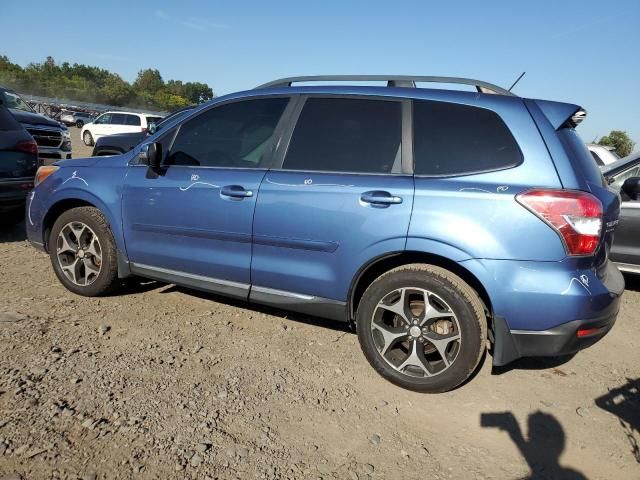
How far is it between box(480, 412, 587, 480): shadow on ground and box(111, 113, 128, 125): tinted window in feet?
79.0

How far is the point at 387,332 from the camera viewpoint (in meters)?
3.14

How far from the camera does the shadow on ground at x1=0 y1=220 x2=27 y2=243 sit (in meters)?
6.15

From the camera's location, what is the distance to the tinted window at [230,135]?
3.65 m

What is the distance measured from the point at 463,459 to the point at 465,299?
2.79 feet

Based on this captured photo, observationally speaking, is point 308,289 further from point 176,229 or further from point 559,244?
point 559,244

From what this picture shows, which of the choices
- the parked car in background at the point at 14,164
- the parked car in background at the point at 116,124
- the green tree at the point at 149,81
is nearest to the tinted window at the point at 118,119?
the parked car in background at the point at 116,124

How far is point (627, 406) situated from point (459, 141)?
193 cm

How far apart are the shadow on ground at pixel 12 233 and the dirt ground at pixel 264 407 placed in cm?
243

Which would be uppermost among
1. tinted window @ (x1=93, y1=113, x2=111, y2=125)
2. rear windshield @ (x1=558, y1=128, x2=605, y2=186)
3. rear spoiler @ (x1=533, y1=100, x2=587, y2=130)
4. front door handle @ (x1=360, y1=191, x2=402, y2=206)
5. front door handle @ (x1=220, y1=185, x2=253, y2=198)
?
rear spoiler @ (x1=533, y1=100, x2=587, y2=130)

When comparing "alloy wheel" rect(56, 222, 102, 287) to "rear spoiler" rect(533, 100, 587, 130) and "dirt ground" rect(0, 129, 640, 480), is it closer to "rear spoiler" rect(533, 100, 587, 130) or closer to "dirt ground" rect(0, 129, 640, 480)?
"dirt ground" rect(0, 129, 640, 480)

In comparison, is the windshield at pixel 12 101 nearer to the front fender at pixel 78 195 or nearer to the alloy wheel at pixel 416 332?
the front fender at pixel 78 195

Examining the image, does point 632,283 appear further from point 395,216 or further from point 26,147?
point 26,147

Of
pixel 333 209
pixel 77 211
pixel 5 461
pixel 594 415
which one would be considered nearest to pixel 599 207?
pixel 594 415

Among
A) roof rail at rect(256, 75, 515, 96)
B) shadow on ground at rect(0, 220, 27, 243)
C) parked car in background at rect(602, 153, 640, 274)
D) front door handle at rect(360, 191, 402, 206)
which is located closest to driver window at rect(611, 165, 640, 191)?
parked car in background at rect(602, 153, 640, 274)
